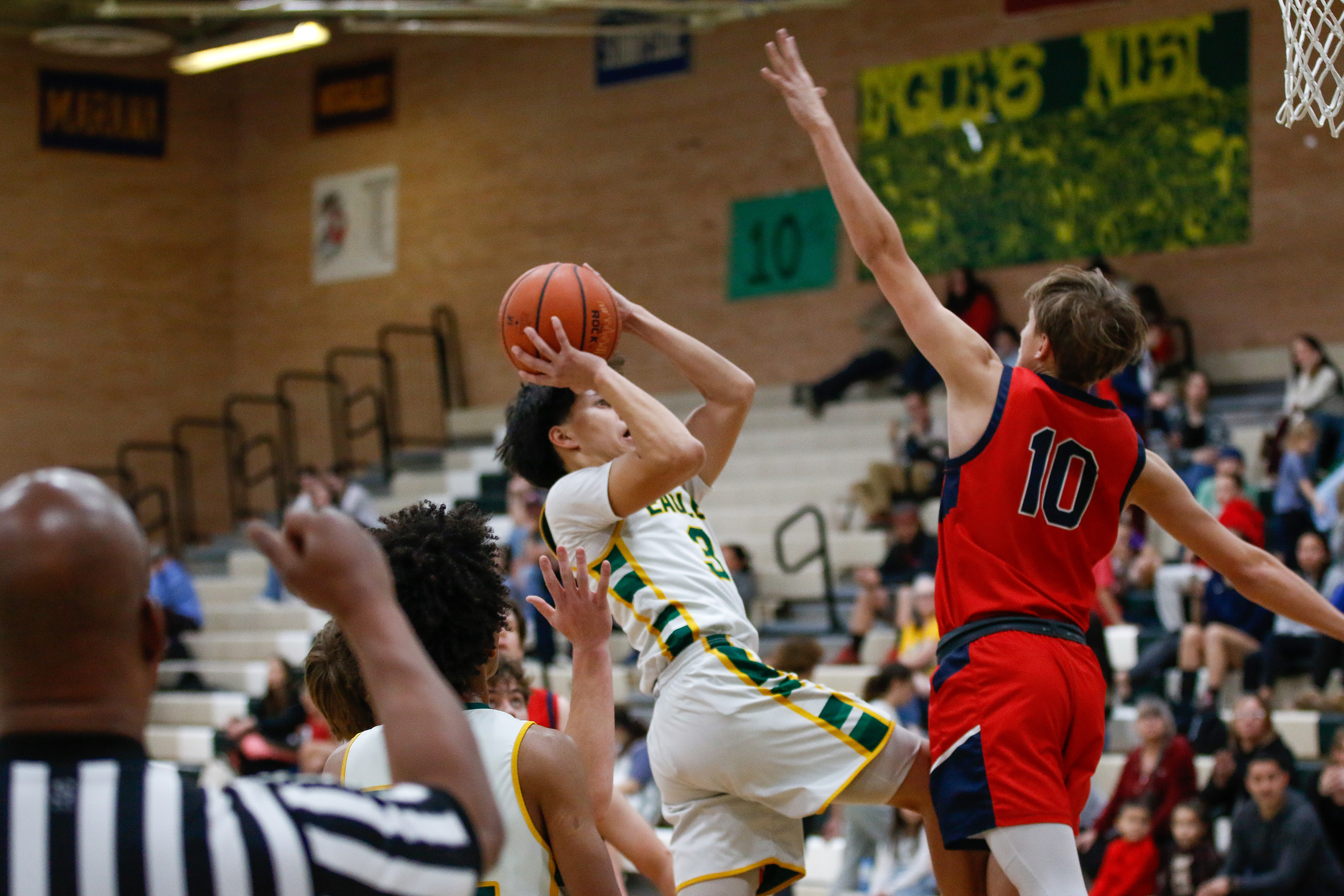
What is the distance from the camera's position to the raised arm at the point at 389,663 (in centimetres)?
174

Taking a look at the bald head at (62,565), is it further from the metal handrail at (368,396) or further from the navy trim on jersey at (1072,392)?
the metal handrail at (368,396)

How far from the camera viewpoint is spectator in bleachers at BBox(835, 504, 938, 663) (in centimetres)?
1089

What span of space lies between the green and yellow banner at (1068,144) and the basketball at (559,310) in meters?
10.3

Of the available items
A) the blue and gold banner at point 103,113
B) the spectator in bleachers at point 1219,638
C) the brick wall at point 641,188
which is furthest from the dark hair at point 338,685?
the blue and gold banner at point 103,113

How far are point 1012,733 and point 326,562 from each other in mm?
2023

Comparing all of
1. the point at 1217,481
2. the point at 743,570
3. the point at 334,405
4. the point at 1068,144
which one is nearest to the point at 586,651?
the point at 1217,481

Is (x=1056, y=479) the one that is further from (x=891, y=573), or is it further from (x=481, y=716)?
(x=891, y=573)

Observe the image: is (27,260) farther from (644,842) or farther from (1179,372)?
(644,842)

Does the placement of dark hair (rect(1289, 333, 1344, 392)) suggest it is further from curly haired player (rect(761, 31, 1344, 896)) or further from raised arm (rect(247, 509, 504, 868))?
raised arm (rect(247, 509, 504, 868))

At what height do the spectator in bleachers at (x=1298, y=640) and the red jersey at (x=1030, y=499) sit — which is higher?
the red jersey at (x=1030, y=499)

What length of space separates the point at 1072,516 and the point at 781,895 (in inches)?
199

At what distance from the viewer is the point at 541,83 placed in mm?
17234

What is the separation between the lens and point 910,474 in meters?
12.3

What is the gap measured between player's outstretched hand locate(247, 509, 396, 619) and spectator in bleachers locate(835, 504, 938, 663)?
916 centimetres
